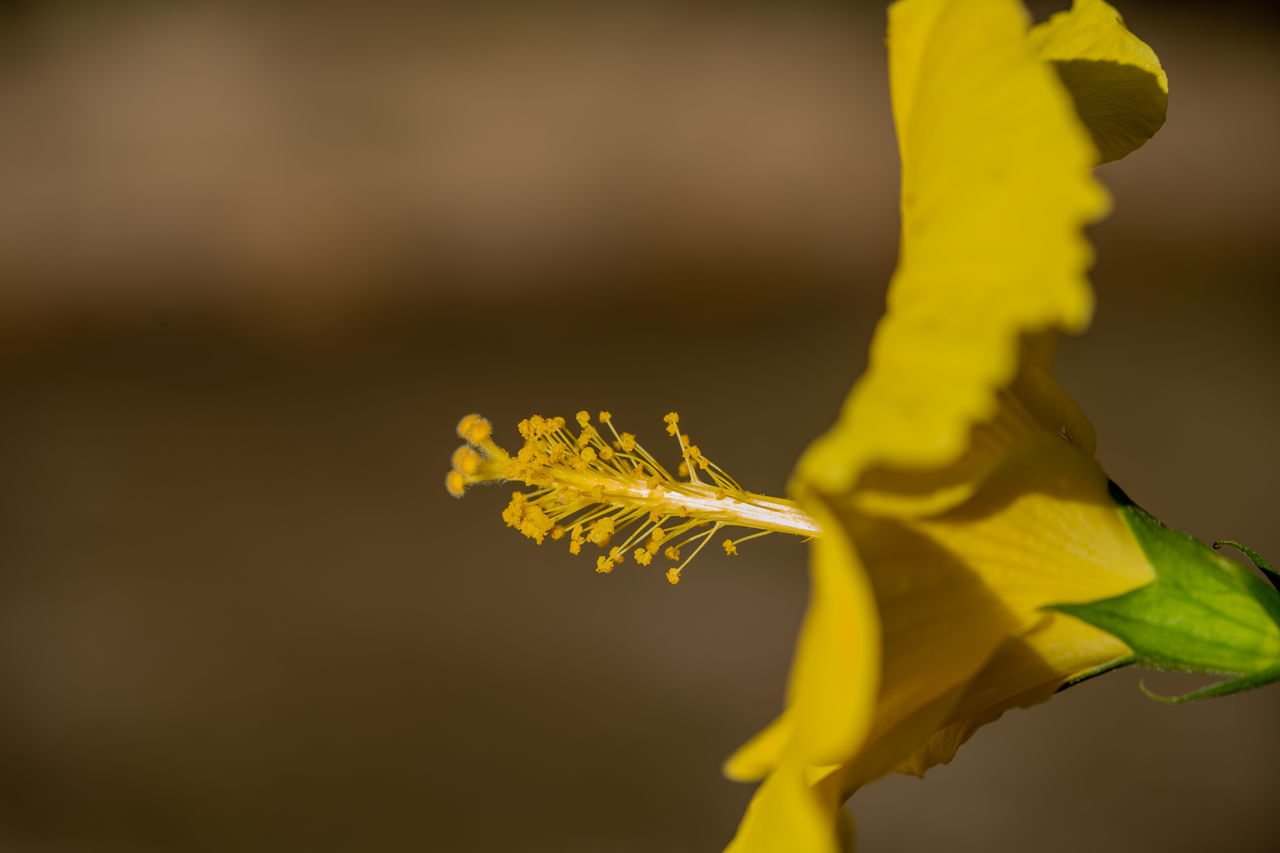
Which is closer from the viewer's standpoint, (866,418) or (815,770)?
(866,418)

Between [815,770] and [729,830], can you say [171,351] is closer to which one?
[729,830]

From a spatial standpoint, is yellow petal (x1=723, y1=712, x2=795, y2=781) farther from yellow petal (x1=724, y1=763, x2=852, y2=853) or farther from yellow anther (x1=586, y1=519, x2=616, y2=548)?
yellow anther (x1=586, y1=519, x2=616, y2=548)

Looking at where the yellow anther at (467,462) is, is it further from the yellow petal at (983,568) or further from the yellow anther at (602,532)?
the yellow petal at (983,568)

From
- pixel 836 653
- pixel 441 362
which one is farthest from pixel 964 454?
pixel 441 362

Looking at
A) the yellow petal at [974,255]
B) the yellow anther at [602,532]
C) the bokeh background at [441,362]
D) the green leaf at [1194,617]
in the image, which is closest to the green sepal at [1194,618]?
the green leaf at [1194,617]

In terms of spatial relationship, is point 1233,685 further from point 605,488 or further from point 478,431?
point 478,431

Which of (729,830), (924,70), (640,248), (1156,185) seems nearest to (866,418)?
(924,70)

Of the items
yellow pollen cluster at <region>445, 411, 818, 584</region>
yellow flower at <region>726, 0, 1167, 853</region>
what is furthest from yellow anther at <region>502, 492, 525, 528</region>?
yellow flower at <region>726, 0, 1167, 853</region>
